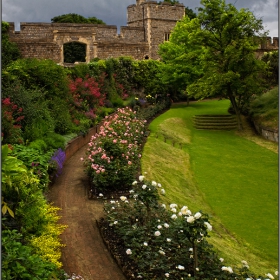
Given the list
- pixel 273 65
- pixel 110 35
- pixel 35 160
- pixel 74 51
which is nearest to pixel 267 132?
pixel 273 65

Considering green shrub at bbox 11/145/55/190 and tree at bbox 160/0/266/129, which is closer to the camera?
green shrub at bbox 11/145/55/190

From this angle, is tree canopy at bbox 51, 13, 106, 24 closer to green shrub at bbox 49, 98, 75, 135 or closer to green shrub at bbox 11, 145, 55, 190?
green shrub at bbox 49, 98, 75, 135

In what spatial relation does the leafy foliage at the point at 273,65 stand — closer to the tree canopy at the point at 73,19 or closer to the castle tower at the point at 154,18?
the castle tower at the point at 154,18

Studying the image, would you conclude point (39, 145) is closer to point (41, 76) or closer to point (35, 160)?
point (35, 160)

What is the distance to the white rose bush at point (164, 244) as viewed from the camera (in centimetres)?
612

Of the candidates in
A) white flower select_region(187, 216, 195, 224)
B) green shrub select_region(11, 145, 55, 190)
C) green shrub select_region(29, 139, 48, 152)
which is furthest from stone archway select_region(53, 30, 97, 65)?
white flower select_region(187, 216, 195, 224)

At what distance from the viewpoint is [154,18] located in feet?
131

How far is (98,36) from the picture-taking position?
37.1 m

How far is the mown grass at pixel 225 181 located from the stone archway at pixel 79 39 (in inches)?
493

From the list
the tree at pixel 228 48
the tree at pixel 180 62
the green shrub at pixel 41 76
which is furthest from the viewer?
the tree at pixel 180 62

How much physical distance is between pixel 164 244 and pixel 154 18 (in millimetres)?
35812

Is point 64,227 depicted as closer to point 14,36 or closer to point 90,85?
point 90,85

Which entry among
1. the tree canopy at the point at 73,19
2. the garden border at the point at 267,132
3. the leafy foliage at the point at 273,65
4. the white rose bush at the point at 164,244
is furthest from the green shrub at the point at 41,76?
the tree canopy at the point at 73,19

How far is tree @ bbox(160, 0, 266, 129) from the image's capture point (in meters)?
23.1
